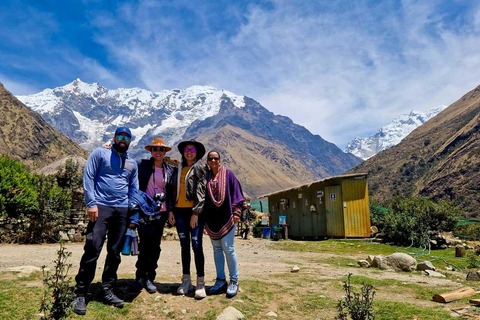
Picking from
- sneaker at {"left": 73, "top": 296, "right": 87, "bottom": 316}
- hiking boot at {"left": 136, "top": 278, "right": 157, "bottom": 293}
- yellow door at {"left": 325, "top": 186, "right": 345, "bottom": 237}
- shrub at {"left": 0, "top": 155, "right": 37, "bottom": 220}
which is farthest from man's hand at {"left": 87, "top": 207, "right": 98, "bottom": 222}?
yellow door at {"left": 325, "top": 186, "right": 345, "bottom": 237}

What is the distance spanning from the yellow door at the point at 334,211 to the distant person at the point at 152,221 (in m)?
14.2

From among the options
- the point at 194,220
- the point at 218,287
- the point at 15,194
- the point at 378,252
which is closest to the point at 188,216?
the point at 194,220

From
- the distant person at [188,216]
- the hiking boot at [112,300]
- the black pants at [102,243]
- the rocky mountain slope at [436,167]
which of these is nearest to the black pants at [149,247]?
the distant person at [188,216]

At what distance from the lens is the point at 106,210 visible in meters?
4.22

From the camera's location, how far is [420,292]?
5.51 metres

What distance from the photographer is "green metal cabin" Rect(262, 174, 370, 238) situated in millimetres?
17484

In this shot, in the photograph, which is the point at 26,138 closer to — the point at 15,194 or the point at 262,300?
the point at 15,194

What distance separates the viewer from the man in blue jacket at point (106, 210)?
4.09 metres

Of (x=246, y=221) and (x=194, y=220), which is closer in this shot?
(x=194, y=220)

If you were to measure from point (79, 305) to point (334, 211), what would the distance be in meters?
15.5

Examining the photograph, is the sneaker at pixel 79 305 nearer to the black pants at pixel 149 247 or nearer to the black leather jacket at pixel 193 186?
the black pants at pixel 149 247

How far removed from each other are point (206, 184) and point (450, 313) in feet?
11.7

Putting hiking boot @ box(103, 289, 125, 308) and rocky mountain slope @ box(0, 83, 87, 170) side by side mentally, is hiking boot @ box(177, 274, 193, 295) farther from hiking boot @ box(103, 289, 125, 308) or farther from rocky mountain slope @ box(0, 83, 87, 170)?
rocky mountain slope @ box(0, 83, 87, 170)

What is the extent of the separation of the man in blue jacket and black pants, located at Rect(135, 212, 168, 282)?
0.44 metres
